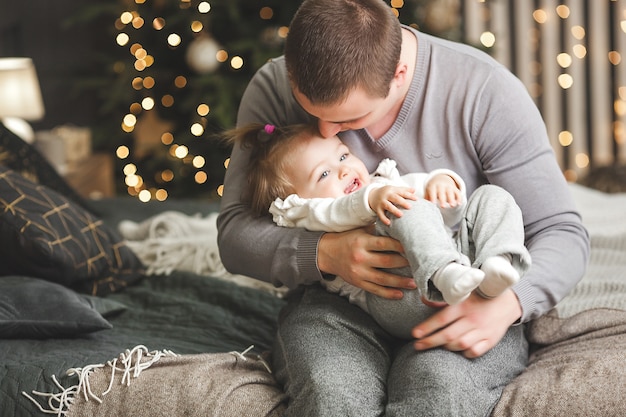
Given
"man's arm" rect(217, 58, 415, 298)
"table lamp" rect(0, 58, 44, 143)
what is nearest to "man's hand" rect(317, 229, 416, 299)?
"man's arm" rect(217, 58, 415, 298)

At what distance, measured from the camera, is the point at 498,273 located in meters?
1.35

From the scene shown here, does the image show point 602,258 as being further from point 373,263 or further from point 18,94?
point 18,94

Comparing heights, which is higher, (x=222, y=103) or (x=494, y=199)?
(x=494, y=199)

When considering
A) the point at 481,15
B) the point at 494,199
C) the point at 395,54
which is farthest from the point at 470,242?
the point at 481,15

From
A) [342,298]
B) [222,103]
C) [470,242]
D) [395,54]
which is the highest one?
[395,54]

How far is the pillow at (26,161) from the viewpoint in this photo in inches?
96.0

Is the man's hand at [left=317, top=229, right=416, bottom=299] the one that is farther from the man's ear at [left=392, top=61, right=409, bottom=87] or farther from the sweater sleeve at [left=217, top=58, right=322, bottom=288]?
the man's ear at [left=392, top=61, right=409, bottom=87]

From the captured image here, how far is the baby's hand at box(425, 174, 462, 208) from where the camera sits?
60.5 inches

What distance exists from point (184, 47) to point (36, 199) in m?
2.13

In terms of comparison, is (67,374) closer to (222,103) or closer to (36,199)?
(36,199)

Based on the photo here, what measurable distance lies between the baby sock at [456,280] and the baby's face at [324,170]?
1.23 ft

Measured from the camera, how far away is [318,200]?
1.62 m

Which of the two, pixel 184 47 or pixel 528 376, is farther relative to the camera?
pixel 184 47

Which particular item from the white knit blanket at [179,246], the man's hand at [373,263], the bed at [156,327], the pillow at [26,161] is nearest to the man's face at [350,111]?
the man's hand at [373,263]
